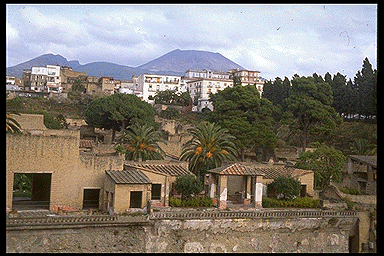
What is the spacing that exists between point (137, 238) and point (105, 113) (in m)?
30.2

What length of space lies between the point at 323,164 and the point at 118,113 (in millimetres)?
24510

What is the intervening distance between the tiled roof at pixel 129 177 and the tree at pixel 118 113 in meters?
25.0

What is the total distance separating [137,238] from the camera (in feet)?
76.5

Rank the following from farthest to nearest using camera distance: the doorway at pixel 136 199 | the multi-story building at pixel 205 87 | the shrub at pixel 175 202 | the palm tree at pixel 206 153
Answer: the multi-story building at pixel 205 87 < the palm tree at pixel 206 153 < the shrub at pixel 175 202 < the doorway at pixel 136 199

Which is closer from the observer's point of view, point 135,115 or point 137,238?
point 137,238

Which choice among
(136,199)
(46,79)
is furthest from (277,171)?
(46,79)

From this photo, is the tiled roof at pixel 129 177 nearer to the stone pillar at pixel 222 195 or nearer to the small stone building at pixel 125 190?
the small stone building at pixel 125 190

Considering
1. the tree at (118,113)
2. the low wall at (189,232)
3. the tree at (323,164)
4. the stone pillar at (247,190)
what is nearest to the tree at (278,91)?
the tree at (118,113)

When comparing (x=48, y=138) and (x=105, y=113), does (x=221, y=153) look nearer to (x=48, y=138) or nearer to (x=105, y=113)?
(x=48, y=138)

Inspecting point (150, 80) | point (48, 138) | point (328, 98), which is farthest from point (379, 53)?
point (150, 80)

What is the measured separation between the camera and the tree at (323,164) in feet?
110

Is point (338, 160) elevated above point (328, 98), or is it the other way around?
point (328, 98)

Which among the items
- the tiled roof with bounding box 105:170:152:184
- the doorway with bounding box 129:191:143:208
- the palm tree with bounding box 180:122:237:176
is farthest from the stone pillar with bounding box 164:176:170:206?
the palm tree with bounding box 180:122:237:176

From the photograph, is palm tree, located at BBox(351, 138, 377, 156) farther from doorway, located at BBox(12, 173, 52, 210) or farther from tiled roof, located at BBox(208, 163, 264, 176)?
doorway, located at BBox(12, 173, 52, 210)
